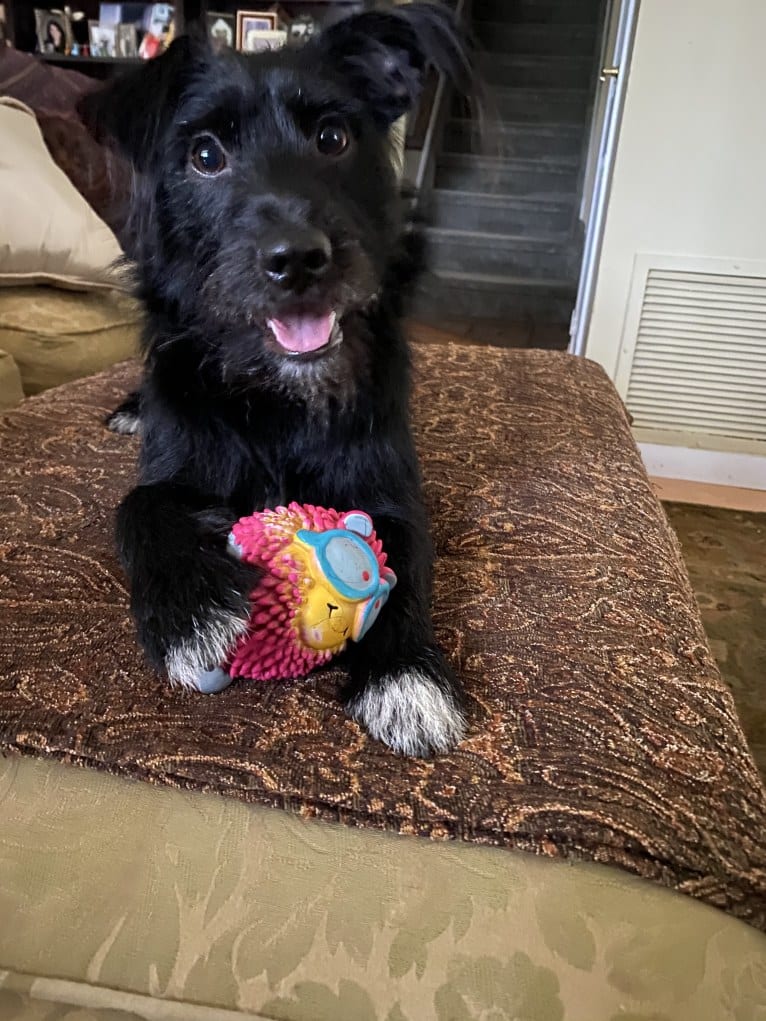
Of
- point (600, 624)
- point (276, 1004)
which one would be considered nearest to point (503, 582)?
point (600, 624)

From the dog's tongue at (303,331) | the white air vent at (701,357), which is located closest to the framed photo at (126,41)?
the white air vent at (701,357)

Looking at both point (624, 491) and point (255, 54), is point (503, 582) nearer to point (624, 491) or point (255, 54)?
Result: point (624, 491)

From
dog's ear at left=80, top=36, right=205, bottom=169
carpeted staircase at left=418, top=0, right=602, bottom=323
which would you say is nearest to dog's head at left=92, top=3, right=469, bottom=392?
dog's ear at left=80, top=36, right=205, bottom=169

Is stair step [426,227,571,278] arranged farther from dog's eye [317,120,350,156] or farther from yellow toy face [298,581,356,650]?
yellow toy face [298,581,356,650]

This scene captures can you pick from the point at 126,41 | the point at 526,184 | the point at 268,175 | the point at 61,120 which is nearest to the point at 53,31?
the point at 126,41

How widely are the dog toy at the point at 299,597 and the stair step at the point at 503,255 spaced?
5.06m

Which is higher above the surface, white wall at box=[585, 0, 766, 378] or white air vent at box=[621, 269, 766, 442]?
white wall at box=[585, 0, 766, 378]

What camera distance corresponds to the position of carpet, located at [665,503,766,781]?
5.86 feet

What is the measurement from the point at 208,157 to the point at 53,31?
4.46 metres

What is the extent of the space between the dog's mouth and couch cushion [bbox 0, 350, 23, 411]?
1.16m

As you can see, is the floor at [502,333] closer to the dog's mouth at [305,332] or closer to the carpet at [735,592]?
the carpet at [735,592]

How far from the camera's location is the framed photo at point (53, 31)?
14.6ft

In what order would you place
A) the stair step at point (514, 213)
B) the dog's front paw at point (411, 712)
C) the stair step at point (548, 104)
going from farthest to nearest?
the stair step at point (548, 104), the stair step at point (514, 213), the dog's front paw at point (411, 712)

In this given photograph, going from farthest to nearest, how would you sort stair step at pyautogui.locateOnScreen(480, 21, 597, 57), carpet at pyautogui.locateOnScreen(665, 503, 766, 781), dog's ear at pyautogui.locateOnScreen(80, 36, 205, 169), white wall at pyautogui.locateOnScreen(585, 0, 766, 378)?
stair step at pyautogui.locateOnScreen(480, 21, 597, 57) → white wall at pyautogui.locateOnScreen(585, 0, 766, 378) → carpet at pyautogui.locateOnScreen(665, 503, 766, 781) → dog's ear at pyautogui.locateOnScreen(80, 36, 205, 169)
